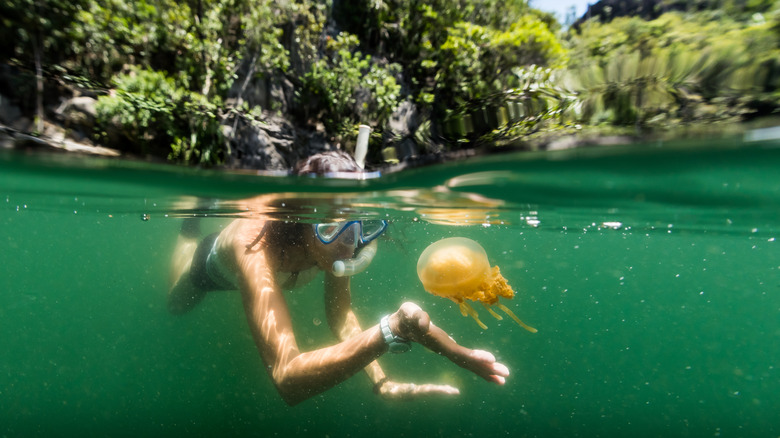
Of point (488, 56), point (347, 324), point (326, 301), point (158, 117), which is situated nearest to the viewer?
point (158, 117)

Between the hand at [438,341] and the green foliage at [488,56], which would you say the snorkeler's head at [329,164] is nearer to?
the green foliage at [488,56]

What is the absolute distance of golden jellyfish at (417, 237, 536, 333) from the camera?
13.3ft

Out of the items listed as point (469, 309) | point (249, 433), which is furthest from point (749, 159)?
point (249, 433)

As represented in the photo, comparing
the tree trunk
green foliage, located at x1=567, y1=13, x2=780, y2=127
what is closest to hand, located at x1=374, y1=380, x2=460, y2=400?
green foliage, located at x1=567, y1=13, x2=780, y2=127

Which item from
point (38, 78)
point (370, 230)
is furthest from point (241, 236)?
point (38, 78)

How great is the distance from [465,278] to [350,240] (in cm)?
185

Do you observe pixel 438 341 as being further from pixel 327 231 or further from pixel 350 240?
pixel 327 231

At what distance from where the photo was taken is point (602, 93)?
Answer: 2.49m

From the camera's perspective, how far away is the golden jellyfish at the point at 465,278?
4.06m

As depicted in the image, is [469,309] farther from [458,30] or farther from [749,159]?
[749,159]

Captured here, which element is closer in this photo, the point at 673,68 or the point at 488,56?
the point at 673,68

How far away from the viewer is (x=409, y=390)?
225 inches

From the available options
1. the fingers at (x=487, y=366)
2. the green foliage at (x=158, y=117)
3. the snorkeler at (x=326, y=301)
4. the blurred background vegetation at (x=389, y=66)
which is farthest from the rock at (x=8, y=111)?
the fingers at (x=487, y=366)

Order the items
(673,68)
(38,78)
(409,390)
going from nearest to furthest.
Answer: (673,68) → (38,78) → (409,390)
